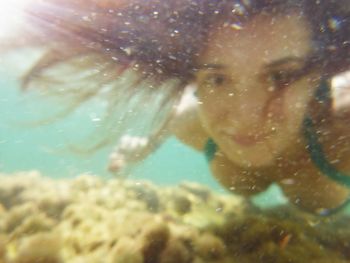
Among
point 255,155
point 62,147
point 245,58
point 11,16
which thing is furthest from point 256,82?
point 62,147

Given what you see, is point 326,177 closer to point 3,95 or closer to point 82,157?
point 82,157

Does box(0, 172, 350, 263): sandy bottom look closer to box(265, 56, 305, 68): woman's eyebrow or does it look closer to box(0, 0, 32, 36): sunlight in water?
box(265, 56, 305, 68): woman's eyebrow

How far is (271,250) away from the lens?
2193 mm

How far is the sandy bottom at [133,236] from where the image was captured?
80.8 inches

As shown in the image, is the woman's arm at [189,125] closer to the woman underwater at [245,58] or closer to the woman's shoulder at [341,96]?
the woman underwater at [245,58]

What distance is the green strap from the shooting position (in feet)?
12.9

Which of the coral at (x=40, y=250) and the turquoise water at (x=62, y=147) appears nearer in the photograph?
the coral at (x=40, y=250)

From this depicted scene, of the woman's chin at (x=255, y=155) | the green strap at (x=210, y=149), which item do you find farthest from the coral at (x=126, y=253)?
the green strap at (x=210, y=149)

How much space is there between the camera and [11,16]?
319 cm

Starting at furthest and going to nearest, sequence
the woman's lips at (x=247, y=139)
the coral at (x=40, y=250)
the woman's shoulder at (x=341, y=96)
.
Answer: the woman's shoulder at (x=341, y=96) → the woman's lips at (x=247, y=139) → the coral at (x=40, y=250)

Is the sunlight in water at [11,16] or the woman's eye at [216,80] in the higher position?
the sunlight in water at [11,16]

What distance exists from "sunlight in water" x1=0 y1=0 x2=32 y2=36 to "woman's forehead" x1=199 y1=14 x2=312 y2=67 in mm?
1562

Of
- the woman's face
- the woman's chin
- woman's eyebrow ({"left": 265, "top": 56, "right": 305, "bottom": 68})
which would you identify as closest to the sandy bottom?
the woman's chin

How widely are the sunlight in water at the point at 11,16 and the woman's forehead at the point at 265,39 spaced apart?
5.12ft
